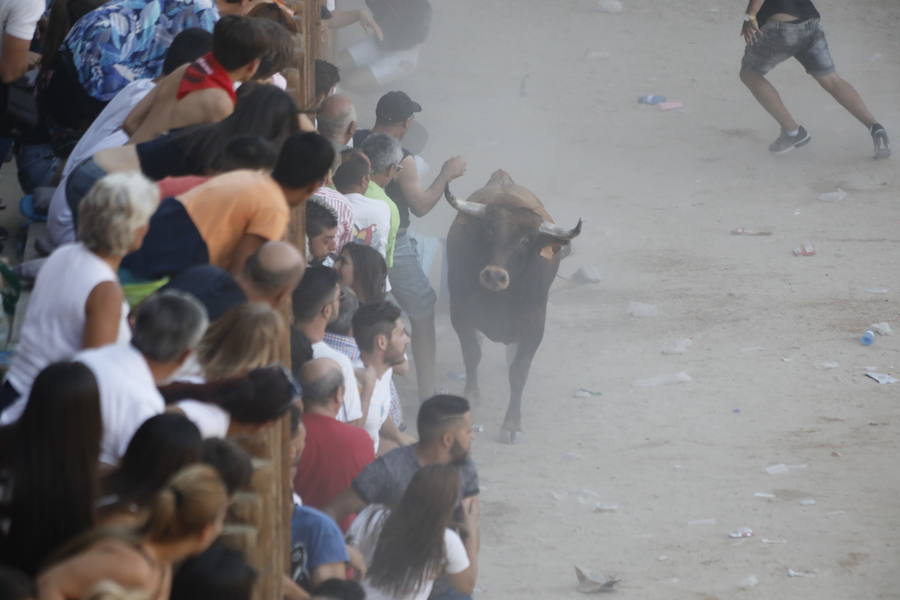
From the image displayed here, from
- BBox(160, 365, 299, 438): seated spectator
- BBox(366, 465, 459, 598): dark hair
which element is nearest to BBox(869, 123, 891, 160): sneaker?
BBox(366, 465, 459, 598): dark hair

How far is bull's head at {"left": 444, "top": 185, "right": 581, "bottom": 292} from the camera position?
30.9 feet

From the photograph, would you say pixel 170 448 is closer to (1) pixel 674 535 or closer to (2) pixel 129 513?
(2) pixel 129 513

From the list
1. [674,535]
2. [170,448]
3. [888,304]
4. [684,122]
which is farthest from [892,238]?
[170,448]

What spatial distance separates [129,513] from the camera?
9.77ft

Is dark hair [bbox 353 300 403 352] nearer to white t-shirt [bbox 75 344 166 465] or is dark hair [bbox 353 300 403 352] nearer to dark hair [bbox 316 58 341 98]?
dark hair [bbox 316 58 341 98]

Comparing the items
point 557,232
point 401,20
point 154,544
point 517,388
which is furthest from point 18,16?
point 401,20

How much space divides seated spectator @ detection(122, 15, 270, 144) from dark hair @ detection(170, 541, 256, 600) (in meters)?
1.92

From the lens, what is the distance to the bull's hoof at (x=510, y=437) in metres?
8.79

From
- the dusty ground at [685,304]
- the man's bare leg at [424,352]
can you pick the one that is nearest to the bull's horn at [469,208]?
the man's bare leg at [424,352]

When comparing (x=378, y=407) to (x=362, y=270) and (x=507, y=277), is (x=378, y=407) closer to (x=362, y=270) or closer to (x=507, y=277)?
(x=362, y=270)

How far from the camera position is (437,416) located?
18.1 ft

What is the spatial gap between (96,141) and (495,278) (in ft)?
14.9

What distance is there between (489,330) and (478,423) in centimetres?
72

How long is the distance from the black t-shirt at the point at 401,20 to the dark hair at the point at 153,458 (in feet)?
39.8
